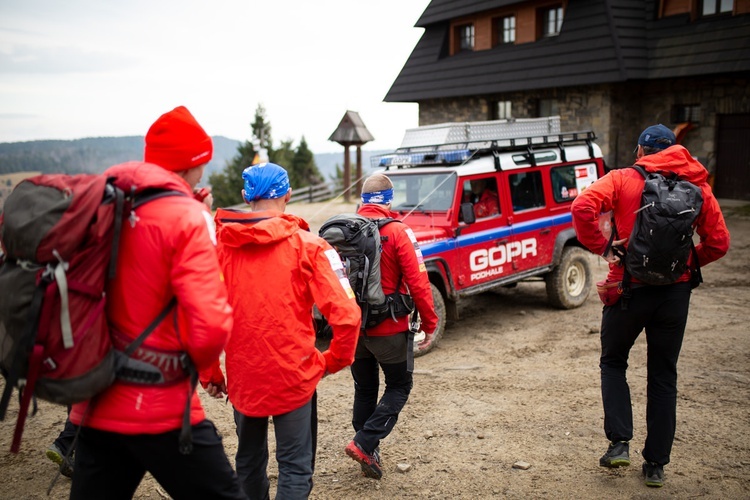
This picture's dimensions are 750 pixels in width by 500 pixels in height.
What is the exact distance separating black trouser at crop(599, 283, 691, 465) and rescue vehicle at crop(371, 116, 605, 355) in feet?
10.0

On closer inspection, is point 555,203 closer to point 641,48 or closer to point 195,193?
point 195,193

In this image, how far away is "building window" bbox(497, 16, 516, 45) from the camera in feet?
65.3

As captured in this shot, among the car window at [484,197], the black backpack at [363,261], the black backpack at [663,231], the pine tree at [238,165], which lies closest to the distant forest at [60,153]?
the car window at [484,197]

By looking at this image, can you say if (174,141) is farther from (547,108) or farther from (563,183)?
(547,108)

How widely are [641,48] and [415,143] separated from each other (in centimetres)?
1116

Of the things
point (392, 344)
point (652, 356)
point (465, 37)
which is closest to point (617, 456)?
point (652, 356)

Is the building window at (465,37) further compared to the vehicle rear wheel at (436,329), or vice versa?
the building window at (465,37)

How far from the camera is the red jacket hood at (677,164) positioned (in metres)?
3.72

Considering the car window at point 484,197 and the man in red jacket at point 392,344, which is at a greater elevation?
the car window at point 484,197

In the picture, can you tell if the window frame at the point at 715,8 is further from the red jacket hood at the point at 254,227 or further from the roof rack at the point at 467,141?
the red jacket hood at the point at 254,227

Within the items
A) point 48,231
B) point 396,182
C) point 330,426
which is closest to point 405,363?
point 330,426

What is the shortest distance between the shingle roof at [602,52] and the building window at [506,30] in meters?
0.42

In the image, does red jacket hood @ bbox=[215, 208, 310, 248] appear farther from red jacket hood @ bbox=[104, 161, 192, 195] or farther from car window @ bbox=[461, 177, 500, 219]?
car window @ bbox=[461, 177, 500, 219]

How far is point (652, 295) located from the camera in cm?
367
